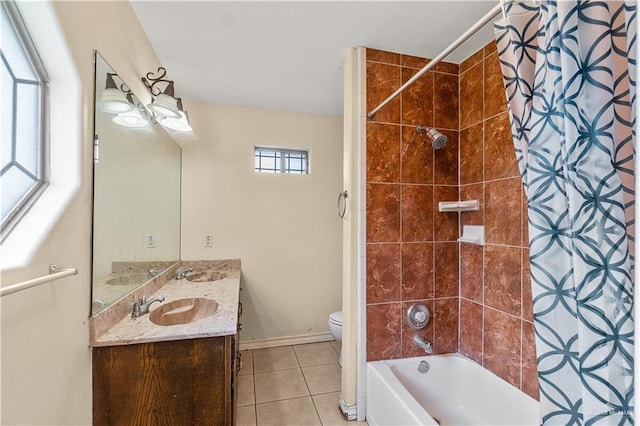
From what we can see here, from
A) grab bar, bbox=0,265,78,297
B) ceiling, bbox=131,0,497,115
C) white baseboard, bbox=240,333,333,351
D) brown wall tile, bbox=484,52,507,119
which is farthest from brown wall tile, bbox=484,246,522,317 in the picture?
grab bar, bbox=0,265,78,297

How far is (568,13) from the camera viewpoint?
2.06 ft

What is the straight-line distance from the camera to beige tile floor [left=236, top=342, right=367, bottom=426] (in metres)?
1.78

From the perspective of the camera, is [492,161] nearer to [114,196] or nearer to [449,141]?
[449,141]

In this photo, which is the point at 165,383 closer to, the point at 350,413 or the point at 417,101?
the point at 350,413

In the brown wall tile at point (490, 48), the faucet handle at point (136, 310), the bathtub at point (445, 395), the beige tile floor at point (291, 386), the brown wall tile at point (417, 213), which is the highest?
the brown wall tile at point (490, 48)

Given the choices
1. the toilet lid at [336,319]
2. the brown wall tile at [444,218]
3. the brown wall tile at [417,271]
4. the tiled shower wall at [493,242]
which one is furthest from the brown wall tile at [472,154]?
the toilet lid at [336,319]

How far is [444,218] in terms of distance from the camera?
1.89 metres

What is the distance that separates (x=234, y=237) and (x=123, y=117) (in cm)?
148

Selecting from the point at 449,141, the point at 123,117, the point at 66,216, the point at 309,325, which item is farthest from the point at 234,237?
the point at 449,141

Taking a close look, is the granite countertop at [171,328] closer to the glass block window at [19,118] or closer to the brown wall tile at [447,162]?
the glass block window at [19,118]

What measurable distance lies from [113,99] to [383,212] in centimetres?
161

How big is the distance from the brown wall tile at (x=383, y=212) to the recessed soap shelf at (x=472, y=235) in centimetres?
47

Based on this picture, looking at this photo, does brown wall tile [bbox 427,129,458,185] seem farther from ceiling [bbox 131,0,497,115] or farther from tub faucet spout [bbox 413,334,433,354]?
tub faucet spout [bbox 413,334,433,354]

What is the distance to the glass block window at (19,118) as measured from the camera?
2.68 feet
